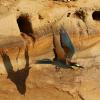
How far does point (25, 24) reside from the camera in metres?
3.37

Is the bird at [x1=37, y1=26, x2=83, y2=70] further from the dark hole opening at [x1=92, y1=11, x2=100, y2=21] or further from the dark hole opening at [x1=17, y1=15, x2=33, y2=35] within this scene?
the dark hole opening at [x1=92, y1=11, x2=100, y2=21]

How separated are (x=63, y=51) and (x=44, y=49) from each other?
0.12m

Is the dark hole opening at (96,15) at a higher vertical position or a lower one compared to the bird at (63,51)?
higher

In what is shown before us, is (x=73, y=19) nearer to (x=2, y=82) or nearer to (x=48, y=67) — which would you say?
(x=48, y=67)

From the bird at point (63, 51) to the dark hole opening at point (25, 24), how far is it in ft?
0.54

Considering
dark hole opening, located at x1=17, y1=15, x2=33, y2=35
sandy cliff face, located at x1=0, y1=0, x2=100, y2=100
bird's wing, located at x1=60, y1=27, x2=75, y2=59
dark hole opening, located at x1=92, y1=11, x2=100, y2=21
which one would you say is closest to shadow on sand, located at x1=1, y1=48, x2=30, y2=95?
sandy cliff face, located at x1=0, y1=0, x2=100, y2=100

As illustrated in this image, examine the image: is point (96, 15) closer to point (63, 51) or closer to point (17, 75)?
point (63, 51)

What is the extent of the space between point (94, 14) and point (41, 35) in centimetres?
47

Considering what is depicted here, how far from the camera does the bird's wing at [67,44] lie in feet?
10.9

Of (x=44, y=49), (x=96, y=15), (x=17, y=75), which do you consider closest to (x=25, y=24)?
(x=44, y=49)

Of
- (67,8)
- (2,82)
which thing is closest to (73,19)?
(67,8)

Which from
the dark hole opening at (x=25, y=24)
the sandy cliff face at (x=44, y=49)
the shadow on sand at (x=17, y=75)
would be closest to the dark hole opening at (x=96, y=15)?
the sandy cliff face at (x=44, y=49)

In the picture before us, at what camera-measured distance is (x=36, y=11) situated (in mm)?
3332

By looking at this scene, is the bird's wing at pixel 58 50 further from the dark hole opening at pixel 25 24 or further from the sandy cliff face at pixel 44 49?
the dark hole opening at pixel 25 24
